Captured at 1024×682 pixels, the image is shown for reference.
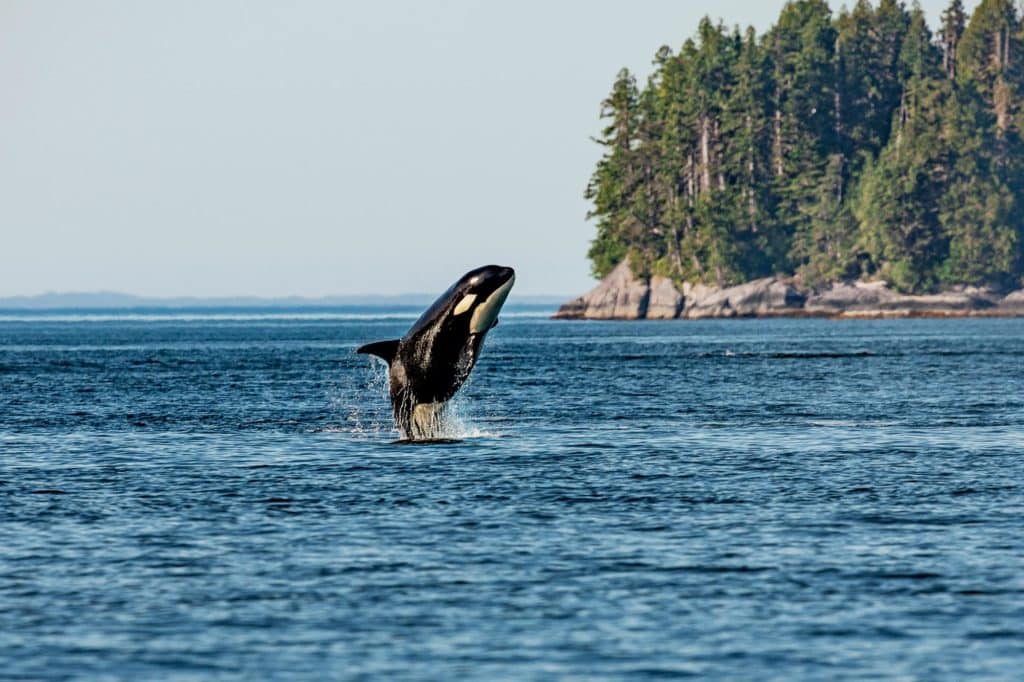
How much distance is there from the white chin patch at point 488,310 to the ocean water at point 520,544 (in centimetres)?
269

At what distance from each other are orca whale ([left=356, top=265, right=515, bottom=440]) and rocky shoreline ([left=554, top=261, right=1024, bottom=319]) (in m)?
154

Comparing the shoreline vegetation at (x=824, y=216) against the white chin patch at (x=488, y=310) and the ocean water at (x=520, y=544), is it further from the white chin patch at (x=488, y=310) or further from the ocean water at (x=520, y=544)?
the white chin patch at (x=488, y=310)

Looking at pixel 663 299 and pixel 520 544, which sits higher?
pixel 663 299

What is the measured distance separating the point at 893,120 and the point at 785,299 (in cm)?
2774

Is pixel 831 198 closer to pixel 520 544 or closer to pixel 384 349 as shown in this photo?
pixel 384 349

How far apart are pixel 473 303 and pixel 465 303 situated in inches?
6.1

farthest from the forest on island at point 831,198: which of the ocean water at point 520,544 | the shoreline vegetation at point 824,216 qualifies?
the ocean water at point 520,544

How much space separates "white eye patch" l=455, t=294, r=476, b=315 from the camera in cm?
3195

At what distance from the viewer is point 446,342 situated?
32812mm

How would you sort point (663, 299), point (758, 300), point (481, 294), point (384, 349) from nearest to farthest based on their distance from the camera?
1. point (481, 294)
2. point (384, 349)
3. point (758, 300)
4. point (663, 299)

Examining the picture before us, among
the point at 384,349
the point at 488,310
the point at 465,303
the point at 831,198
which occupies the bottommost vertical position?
the point at 384,349

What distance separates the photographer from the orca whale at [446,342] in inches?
1257

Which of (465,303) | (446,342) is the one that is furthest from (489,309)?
(446,342)

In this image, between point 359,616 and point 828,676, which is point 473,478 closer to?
point 359,616
